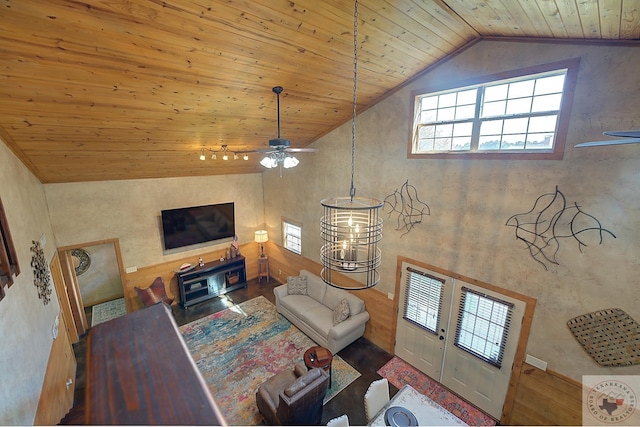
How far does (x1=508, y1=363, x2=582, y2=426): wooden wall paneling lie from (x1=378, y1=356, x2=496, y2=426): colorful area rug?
387 mm

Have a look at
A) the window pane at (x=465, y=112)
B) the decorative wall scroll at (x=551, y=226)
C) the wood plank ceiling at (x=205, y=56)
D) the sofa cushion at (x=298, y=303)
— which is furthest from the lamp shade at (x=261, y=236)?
the decorative wall scroll at (x=551, y=226)

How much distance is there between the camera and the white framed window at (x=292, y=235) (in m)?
6.77

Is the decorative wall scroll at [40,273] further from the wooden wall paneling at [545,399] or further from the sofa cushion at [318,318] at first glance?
the wooden wall paneling at [545,399]

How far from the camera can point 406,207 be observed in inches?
173

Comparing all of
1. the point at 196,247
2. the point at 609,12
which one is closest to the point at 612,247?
the point at 609,12

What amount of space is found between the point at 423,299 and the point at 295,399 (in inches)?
95.1

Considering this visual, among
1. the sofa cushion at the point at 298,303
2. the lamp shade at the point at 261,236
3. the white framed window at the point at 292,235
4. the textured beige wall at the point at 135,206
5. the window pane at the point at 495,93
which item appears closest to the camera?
the window pane at the point at 495,93

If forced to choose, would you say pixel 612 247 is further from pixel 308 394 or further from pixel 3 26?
pixel 3 26

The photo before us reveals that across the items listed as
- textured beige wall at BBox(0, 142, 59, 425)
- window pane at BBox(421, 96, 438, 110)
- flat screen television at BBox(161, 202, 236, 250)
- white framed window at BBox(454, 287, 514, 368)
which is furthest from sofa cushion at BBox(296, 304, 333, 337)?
window pane at BBox(421, 96, 438, 110)

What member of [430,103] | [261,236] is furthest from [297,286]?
[430,103]

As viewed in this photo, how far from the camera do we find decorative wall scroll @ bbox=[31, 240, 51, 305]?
3.48 metres

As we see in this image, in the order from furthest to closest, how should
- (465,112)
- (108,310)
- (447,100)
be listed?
(108,310)
(447,100)
(465,112)

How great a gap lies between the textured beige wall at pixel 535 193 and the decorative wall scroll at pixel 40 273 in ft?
15.4

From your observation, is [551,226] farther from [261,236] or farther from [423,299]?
[261,236]
